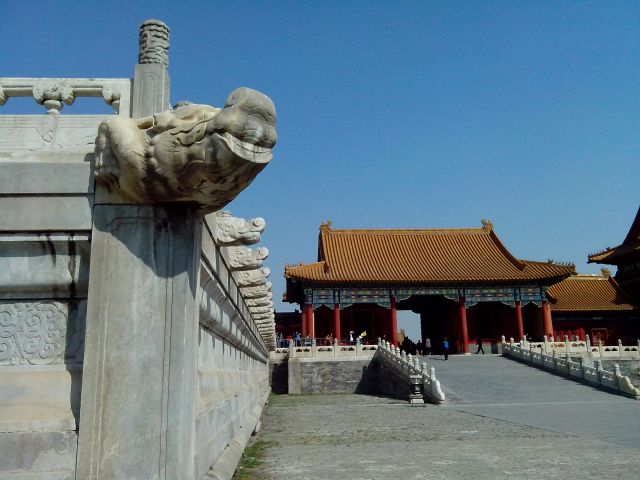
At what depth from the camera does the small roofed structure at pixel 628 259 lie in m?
35.4

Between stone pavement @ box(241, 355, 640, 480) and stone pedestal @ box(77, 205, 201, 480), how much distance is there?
324 centimetres

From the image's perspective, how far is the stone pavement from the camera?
5902mm

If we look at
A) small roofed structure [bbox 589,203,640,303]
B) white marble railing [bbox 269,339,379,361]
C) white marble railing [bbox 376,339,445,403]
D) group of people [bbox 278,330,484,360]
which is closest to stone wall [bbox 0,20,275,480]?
white marble railing [bbox 376,339,445,403]

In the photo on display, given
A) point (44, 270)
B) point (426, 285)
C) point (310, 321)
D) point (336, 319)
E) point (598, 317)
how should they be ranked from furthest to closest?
1. point (598, 317)
2. point (426, 285)
3. point (336, 319)
4. point (310, 321)
5. point (44, 270)

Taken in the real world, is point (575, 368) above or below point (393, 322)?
below

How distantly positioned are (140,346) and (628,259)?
4020 centimetres

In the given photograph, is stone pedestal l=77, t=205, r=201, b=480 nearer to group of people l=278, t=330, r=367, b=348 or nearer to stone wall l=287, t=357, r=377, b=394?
stone wall l=287, t=357, r=377, b=394

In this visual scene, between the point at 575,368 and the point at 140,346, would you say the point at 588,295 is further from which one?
the point at 140,346

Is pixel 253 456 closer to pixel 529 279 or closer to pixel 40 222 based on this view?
pixel 40 222

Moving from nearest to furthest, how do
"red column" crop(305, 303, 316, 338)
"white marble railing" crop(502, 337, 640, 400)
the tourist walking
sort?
"white marble railing" crop(502, 337, 640, 400) < "red column" crop(305, 303, 316, 338) < the tourist walking

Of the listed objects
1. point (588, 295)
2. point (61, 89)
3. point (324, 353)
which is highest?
point (588, 295)

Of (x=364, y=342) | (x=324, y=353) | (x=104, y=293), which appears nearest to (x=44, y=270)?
(x=104, y=293)

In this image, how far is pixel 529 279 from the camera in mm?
30203

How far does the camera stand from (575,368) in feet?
70.2
